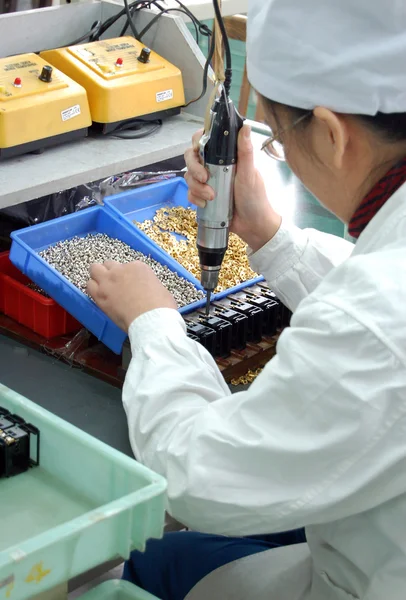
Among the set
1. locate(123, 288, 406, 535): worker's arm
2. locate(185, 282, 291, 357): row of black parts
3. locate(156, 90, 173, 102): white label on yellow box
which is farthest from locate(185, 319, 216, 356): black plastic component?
locate(156, 90, 173, 102): white label on yellow box

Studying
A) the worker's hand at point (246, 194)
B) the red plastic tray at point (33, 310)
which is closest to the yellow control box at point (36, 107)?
the red plastic tray at point (33, 310)

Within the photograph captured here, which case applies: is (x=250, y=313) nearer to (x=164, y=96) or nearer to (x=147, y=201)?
(x=147, y=201)

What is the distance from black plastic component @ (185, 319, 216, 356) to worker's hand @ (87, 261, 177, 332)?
173 mm

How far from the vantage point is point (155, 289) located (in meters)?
1.24

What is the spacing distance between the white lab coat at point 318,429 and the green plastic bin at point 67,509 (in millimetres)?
96

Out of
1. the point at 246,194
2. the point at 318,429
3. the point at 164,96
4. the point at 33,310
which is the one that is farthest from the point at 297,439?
the point at 164,96

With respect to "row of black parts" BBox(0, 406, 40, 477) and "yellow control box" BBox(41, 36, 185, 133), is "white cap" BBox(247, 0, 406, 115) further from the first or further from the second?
"yellow control box" BBox(41, 36, 185, 133)

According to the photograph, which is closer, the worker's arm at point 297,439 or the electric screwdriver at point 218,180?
the worker's arm at point 297,439

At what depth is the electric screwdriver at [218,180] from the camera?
1.32 m

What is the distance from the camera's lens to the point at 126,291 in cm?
127

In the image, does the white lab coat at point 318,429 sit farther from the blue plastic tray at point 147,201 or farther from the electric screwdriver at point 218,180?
the blue plastic tray at point 147,201

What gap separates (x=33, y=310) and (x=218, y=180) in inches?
17.1

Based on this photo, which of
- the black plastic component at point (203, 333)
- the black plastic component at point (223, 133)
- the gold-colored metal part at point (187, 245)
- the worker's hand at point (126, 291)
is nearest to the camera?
the worker's hand at point (126, 291)

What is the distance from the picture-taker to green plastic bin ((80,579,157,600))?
3.43ft
